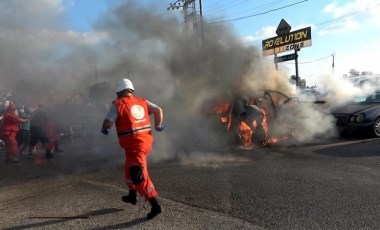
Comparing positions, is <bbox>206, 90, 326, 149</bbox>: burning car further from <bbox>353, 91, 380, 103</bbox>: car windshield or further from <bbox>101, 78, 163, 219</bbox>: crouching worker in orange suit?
<bbox>101, 78, 163, 219</bbox>: crouching worker in orange suit

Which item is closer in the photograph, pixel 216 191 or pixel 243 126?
pixel 216 191

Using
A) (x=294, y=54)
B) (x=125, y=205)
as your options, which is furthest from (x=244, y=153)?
(x=294, y=54)

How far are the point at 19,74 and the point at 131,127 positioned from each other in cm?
723

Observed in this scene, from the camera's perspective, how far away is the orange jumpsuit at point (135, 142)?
14.4 feet

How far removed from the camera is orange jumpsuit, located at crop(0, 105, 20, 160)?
944 cm

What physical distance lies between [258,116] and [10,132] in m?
5.89

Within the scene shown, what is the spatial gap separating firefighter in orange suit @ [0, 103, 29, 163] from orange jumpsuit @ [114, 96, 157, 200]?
19.5 ft

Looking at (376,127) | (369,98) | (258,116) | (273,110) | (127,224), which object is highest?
(369,98)

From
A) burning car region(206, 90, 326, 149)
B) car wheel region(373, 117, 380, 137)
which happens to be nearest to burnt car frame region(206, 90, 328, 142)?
burning car region(206, 90, 326, 149)

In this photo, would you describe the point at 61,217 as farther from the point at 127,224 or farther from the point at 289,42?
the point at 289,42

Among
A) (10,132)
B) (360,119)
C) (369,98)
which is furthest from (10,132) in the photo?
(369,98)

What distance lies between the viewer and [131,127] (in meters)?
4.48

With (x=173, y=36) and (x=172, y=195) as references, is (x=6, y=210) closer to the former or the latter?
(x=172, y=195)

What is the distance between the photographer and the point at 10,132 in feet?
31.1
